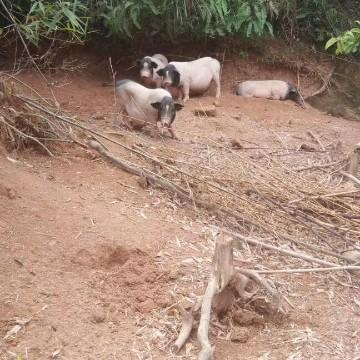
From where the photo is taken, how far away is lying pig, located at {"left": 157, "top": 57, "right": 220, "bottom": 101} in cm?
816

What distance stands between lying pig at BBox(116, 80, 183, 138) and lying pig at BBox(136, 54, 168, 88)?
1.28m

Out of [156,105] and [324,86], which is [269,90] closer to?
[324,86]

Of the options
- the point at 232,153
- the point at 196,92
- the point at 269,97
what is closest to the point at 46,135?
the point at 232,153

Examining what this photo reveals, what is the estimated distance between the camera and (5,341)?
2.94m

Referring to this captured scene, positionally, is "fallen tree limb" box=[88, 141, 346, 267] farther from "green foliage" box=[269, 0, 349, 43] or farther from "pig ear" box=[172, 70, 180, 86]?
"green foliage" box=[269, 0, 349, 43]

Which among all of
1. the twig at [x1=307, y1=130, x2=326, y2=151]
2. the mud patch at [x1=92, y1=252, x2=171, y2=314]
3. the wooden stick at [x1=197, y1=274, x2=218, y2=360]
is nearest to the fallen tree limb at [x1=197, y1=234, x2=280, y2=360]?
the wooden stick at [x1=197, y1=274, x2=218, y2=360]

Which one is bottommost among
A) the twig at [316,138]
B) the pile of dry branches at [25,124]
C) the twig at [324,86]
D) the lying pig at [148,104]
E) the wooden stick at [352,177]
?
the twig at [324,86]

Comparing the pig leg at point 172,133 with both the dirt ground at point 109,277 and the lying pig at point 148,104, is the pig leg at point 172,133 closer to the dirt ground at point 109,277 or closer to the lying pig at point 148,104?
the lying pig at point 148,104

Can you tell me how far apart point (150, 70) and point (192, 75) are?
0.64 metres

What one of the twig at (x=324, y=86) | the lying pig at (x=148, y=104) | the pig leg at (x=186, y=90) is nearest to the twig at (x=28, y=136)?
the lying pig at (x=148, y=104)

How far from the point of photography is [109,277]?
3521 millimetres

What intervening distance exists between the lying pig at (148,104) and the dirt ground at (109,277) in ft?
5.08

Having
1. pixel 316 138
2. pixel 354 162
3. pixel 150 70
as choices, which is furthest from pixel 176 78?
pixel 354 162

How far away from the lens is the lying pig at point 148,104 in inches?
254
